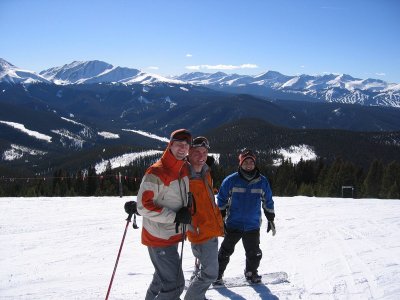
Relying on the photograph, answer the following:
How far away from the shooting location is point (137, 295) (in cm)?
534

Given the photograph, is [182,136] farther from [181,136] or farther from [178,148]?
[178,148]

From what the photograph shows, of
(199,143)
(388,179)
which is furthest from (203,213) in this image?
(388,179)

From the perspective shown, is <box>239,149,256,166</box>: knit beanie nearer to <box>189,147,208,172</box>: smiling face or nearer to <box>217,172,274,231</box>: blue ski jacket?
<box>217,172,274,231</box>: blue ski jacket

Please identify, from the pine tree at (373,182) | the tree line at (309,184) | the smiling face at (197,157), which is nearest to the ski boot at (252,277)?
the smiling face at (197,157)

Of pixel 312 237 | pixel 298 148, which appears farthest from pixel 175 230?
pixel 298 148

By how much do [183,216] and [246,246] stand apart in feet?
6.78

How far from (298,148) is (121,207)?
560 feet

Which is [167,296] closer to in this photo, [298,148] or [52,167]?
[298,148]

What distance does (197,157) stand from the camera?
456cm

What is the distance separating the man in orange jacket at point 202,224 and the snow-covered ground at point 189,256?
Result: 0.94m

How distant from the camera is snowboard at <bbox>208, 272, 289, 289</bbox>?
18.5 feet

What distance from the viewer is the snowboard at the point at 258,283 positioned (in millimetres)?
5648

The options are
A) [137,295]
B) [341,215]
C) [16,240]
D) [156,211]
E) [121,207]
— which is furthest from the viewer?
[121,207]

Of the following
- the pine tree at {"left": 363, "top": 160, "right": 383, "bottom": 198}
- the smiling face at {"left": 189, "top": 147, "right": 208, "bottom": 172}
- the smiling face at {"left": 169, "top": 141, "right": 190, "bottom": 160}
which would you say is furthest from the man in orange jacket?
the pine tree at {"left": 363, "top": 160, "right": 383, "bottom": 198}
